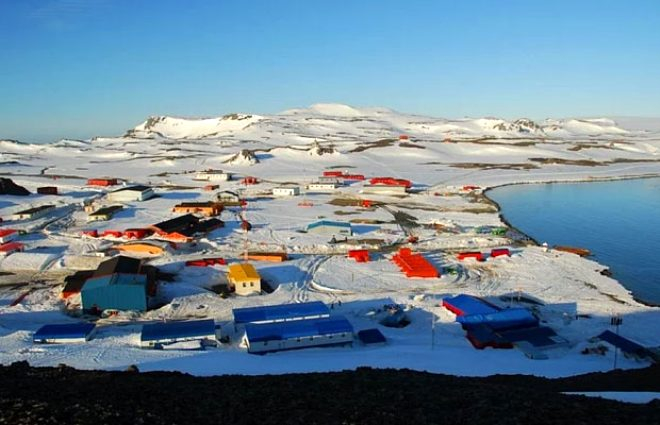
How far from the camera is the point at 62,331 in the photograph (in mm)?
8555

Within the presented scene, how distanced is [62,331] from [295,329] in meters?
3.75

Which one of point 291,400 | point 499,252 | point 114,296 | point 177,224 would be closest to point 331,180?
point 177,224

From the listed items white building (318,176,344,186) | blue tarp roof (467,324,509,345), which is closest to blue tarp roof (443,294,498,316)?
blue tarp roof (467,324,509,345)

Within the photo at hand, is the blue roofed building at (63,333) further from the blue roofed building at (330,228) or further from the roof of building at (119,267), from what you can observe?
the blue roofed building at (330,228)

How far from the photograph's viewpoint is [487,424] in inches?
178

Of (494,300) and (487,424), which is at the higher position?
(487,424)

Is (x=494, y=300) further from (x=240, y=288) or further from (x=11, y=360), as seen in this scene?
(x=11, y=360)

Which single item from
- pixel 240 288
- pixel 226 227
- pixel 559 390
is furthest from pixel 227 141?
pixel 559 390

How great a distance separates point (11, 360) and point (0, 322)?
2.40 metres

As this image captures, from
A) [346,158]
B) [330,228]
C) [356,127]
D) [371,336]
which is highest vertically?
Result: [356,127]

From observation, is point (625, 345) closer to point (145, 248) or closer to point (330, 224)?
point (330, 224)

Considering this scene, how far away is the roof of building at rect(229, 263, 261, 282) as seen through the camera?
36.5 feet

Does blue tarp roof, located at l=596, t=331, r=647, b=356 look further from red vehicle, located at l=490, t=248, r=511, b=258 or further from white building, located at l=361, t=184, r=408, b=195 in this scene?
white building, located at l=361, t=184, r=408, b=195

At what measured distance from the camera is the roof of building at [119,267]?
35.9ft
